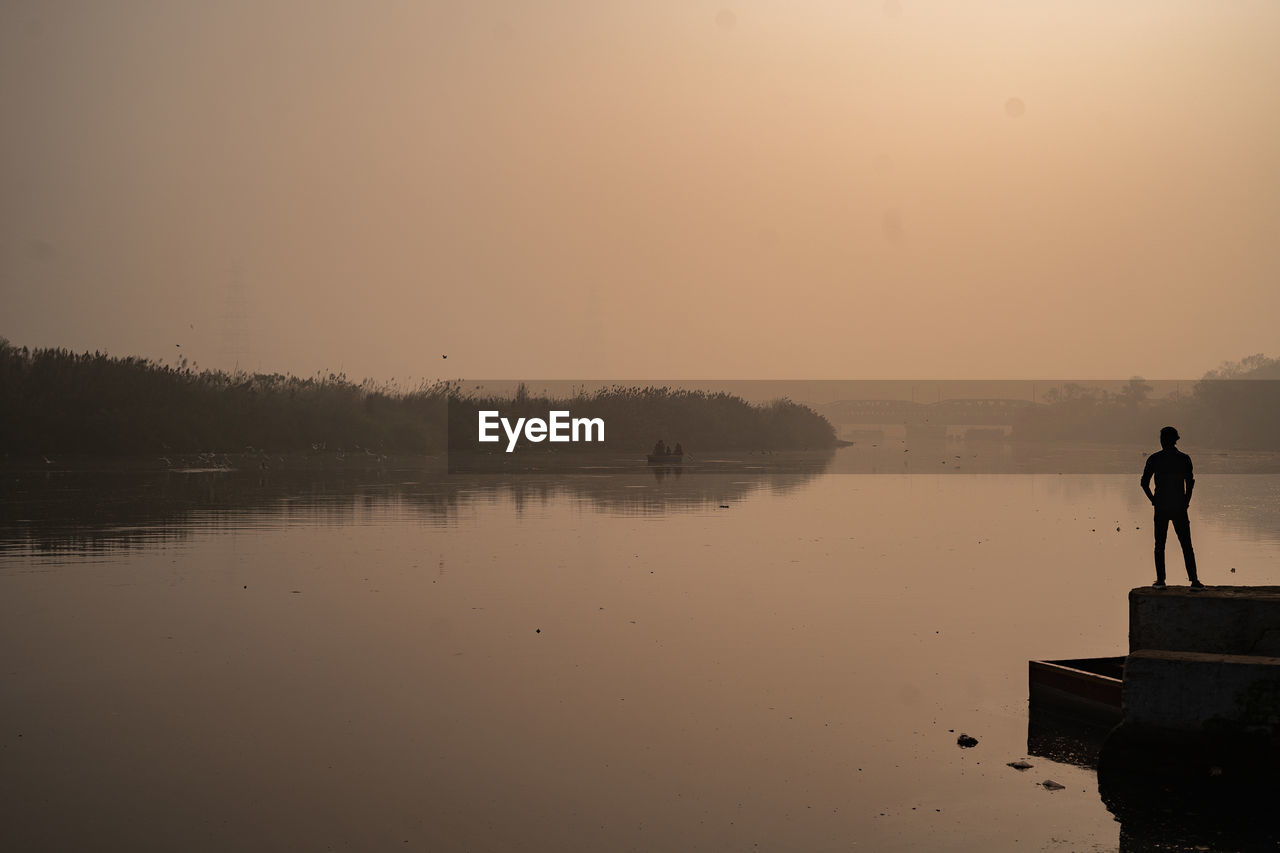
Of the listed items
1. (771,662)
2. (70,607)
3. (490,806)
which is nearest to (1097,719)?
(771,662)

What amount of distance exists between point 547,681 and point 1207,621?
621cm

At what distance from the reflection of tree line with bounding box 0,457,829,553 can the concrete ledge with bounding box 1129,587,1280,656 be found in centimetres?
1924

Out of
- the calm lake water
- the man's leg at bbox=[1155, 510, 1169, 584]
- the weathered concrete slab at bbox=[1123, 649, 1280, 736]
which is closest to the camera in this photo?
the calm lake water

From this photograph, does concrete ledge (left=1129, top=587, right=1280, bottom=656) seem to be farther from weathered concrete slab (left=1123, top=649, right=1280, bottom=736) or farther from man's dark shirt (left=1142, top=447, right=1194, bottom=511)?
man's dark shirt (left=1142, top=447, right=1194, bottom=511)

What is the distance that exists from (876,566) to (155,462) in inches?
1748

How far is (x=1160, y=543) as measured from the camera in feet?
44.0

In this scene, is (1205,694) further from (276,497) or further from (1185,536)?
(276,497)

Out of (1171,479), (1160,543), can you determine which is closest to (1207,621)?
(1160,543)

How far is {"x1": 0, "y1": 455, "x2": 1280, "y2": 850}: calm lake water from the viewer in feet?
28.1

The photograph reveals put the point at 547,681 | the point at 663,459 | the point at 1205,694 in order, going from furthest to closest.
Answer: the point at 663,459 → the point at 547,681 → the point at 1205,694

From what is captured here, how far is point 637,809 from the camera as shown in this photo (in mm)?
8758

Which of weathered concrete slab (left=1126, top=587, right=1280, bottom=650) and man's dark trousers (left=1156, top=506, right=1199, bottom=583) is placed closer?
weathered concrete slab (left=1126, top=587, right=1280, bottom=650)

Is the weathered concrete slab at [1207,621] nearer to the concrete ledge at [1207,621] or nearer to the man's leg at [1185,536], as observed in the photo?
the concrete ledge at [1207,621]

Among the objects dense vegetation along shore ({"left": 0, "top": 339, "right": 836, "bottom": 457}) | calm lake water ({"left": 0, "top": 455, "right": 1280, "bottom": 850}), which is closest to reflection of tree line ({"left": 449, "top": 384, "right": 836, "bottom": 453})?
dense vegetation along shore ({"left": 0, "top": 339, "right": 836, "bottom": 457})
